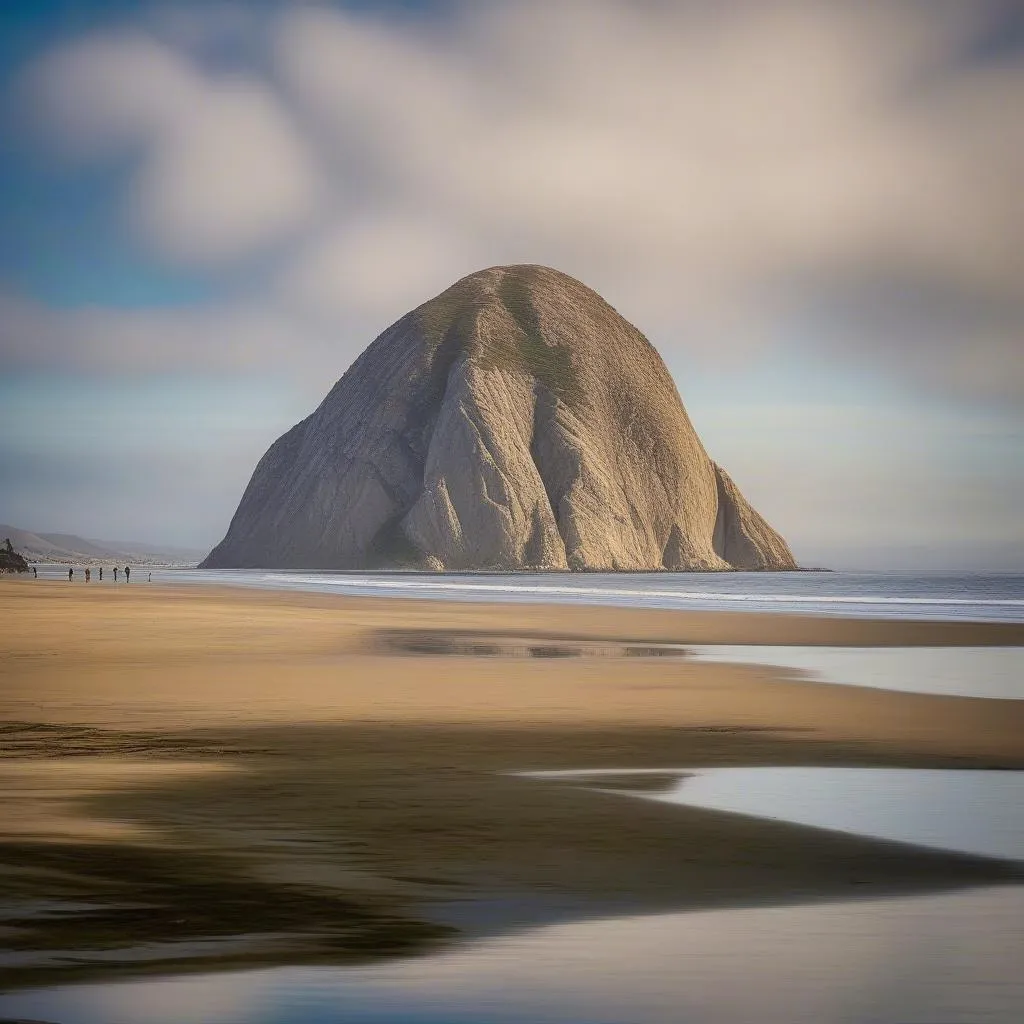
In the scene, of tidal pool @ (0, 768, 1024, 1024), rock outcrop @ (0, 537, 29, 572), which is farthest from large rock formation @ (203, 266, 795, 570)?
tidal pool @ (0, 768, 1024, 1024)

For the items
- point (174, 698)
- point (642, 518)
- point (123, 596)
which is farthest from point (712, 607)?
point (642, 518)

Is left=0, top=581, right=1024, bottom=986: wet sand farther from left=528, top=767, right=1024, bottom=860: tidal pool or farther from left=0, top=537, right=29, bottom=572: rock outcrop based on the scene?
left=0, top=537, right=29, bottom=572: rock outcrop

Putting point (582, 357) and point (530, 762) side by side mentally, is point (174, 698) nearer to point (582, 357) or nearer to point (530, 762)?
point (530, 762)

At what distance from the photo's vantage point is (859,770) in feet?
44.8

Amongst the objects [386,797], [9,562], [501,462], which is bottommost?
[386,797]

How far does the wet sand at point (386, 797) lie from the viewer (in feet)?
24.8

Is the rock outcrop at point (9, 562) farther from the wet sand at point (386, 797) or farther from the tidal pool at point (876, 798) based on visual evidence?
the tidal pool at point (876, 798)

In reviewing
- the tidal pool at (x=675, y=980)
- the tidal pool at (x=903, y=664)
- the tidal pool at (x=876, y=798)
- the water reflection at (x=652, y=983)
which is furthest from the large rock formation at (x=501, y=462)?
the water reflection at (x=652, y=983)

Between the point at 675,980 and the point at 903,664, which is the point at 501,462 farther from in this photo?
the point at 675,980

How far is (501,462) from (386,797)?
15653 cm

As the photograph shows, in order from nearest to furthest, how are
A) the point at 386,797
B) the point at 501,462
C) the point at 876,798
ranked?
the point at 386,797 → the point at 876,798 → the point at 501,462

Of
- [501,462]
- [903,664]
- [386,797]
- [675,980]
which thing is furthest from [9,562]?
[675,980]

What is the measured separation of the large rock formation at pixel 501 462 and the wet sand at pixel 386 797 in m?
139

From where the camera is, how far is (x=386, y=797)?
38.3 ft
